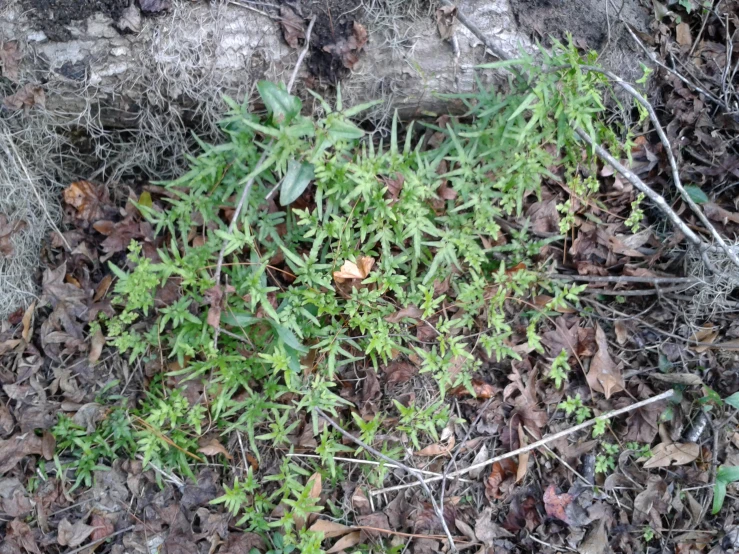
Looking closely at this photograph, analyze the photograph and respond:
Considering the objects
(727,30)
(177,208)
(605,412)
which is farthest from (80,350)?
(727,30)

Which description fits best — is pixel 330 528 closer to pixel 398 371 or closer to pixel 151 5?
pixel 398 371

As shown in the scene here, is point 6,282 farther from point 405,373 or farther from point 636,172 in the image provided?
point 636,172

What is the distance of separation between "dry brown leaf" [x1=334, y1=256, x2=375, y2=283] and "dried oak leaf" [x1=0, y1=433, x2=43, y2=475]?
150cm

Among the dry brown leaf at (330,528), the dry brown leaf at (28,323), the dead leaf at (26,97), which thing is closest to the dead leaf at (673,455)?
the dry brown leaf at (330,528)

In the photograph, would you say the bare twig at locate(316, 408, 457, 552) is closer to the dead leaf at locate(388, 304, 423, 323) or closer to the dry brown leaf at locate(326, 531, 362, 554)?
the dry brown leaf at locate(326, 531, 362, 554)

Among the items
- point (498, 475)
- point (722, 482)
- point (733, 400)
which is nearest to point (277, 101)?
point (498, 475)

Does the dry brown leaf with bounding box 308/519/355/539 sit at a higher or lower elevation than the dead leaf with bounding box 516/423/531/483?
lower

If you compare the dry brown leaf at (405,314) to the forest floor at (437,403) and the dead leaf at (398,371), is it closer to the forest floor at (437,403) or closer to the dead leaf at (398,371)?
the forest floor at (437,403)

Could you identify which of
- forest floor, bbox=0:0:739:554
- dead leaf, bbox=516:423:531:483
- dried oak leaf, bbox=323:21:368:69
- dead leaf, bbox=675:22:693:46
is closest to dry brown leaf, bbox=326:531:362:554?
forest floor, bbox=0:0:739:554

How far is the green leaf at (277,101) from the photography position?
2066 mm

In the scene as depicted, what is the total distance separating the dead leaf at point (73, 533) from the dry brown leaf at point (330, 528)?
96 centimetres

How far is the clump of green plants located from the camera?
2162mm

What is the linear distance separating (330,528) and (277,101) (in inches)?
67.5

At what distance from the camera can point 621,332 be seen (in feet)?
8.85
